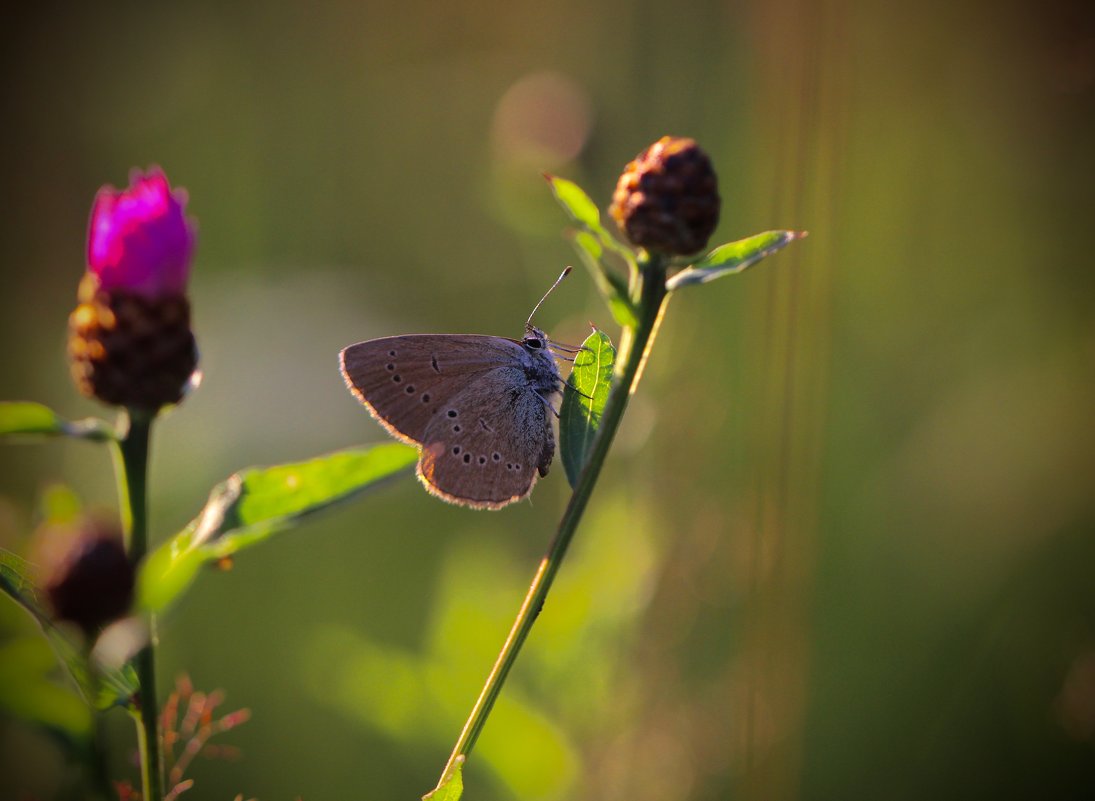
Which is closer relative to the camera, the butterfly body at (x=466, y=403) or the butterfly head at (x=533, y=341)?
the butterfly body at (x=466, y=403)

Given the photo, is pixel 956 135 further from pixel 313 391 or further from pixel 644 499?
pixel 313 391

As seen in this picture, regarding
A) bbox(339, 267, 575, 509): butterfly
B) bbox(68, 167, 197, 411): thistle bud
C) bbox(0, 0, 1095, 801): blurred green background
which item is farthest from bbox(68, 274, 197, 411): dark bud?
bbox(0, 0, 1095, 801): blurred green background


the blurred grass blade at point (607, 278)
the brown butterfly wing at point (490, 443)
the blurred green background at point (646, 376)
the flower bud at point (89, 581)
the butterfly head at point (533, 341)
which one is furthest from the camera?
the blurred green background at point (646, 376)

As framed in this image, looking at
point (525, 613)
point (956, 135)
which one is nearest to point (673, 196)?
point (525, 613)

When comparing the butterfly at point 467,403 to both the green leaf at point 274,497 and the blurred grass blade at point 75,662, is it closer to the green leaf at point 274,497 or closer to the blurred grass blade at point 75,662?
the green leaf at point 274,497

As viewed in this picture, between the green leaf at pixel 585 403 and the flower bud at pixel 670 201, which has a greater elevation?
the flower bud at pixel 670 201

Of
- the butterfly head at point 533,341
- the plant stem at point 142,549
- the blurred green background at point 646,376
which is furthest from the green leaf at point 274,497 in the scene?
the blurred green background at point 646,376

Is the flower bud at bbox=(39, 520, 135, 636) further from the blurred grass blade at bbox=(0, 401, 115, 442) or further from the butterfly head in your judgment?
the butterfly head
